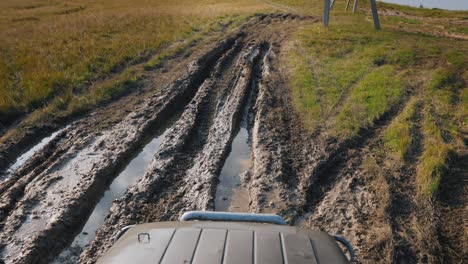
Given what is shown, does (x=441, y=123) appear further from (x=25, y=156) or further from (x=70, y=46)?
(x=70, y=46)

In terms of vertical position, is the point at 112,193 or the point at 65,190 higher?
the point at 65,190

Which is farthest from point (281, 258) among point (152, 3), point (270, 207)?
point (152, 3)

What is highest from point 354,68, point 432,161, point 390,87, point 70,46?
point 70,46

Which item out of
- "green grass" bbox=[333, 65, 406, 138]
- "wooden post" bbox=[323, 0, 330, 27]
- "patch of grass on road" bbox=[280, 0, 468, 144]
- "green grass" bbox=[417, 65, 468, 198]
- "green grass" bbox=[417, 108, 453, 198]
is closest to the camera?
"green grass" bbox=[417, 108, 453, 198]

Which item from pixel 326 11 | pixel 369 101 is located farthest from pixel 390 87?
pixel 326 11

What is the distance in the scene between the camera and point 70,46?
598 inches

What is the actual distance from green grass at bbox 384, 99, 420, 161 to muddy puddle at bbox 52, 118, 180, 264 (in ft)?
15.3

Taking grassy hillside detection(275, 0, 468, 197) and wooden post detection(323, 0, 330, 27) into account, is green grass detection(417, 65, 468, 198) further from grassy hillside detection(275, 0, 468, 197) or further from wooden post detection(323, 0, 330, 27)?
wooden post detection(323, 0, 330, 27)

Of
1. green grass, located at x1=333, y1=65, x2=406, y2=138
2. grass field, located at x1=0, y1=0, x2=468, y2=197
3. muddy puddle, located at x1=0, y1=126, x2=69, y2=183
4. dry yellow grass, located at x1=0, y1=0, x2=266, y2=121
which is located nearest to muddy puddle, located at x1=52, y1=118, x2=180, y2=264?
muddy puddle, located at x1=0, y1=126, x2=69, y2=183

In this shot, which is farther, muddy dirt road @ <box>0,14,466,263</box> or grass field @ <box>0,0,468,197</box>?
grass field @ <box>0,0,468,197</box>

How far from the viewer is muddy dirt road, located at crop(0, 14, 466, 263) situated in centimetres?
513

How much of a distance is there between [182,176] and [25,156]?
3.33 metres

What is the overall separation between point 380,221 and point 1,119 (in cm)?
822

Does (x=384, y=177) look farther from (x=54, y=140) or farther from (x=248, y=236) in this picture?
(x=54, y=140)
